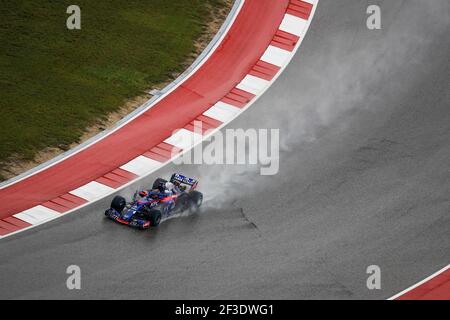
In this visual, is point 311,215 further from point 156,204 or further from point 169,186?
point 156,204

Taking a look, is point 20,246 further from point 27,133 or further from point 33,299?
point 27,133

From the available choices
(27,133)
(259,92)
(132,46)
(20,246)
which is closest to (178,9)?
(132,46)

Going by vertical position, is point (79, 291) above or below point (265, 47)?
below

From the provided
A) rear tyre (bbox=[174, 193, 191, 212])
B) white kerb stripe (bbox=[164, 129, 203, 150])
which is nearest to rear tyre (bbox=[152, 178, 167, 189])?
rear tyre (bbox=[174, 193, 191, 212])

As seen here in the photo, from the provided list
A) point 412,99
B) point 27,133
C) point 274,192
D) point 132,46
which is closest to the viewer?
point 274,192

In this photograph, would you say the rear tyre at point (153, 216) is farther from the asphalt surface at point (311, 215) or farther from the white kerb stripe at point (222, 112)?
the white kerb stripe at point (222, 112)

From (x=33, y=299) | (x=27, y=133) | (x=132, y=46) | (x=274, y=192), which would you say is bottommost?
(x=33, y=299)
